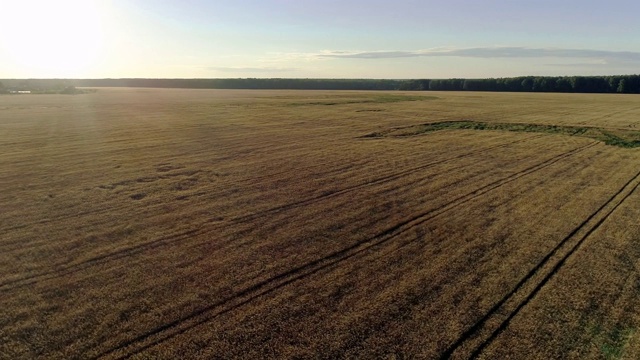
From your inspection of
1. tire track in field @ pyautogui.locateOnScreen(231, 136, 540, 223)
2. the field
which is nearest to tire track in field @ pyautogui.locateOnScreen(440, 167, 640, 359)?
the field

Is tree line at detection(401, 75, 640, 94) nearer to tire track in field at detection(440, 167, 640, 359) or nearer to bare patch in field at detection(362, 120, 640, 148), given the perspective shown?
bare patch in field at detection(362, 120, 640, 148)

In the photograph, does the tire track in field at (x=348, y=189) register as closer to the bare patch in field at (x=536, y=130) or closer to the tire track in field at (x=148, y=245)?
the tire track in field at (x=148, y=245)

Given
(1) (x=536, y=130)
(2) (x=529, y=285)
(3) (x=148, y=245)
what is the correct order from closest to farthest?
(2) (x=529, y=285) < (3) (x=148, y=245) < (1) (x=536, y=130)

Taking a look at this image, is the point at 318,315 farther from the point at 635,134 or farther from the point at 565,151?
the point at 635,134

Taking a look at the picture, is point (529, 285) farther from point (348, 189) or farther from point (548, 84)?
point (548, 84)

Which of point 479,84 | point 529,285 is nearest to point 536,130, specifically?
point 529,285

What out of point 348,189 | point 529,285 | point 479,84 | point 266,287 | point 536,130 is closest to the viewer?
point 266,287
